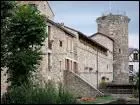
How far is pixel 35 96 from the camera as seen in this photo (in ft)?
74.5

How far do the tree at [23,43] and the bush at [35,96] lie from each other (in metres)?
1.39

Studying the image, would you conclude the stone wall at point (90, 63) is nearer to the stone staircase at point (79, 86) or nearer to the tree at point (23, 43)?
the stone staircase at point (79, 86)

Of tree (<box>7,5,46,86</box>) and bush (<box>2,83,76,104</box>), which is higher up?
tree (<box>7,5,46,86</box>)

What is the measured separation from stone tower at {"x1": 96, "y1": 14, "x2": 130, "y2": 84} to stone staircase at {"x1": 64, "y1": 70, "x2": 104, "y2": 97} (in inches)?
1057

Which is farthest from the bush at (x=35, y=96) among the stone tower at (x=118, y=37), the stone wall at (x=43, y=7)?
the stone tower at (x=118, y=37)

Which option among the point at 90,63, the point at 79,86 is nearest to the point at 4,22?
the point at 79,86

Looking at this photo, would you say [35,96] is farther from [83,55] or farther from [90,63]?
[90,63]

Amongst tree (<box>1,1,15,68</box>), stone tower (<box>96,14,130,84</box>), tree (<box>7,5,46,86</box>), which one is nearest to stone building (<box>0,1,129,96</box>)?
stone tower (<box>96,14,130,84</box>)

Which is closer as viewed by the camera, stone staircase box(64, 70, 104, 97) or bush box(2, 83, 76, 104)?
bush box(2, 83, 76, 104)

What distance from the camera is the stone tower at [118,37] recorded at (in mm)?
75375

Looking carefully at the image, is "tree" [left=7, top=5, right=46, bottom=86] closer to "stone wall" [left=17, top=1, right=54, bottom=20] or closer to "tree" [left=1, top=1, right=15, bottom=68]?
"tree" [left=1, top=1, right=15, bottom=68]

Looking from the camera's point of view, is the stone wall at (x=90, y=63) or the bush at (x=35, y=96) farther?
the stone wall at (x=90, y=63)

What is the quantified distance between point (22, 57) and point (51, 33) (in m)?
20.1

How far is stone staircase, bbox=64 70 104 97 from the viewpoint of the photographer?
46406mm
